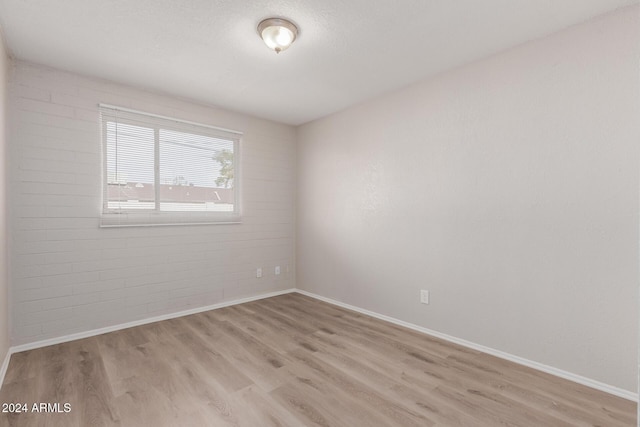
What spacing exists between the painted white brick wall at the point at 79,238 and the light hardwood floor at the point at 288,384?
362 millimetres

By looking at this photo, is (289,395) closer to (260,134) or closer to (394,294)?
(394,294)

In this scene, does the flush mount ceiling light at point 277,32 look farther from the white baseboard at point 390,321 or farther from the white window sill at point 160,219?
the white baseboard at point 390,321

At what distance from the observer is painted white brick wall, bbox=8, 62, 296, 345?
2.67 m

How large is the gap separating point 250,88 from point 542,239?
10.1 feet

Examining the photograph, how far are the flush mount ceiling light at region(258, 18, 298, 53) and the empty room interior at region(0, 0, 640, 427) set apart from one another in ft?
0.06

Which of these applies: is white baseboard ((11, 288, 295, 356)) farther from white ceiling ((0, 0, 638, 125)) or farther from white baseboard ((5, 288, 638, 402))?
white ceiling ((0, 0, 638, 125))

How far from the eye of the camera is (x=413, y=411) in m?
1.85

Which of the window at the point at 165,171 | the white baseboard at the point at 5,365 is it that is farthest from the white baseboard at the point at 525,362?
the white baseboard at the point at 5,365

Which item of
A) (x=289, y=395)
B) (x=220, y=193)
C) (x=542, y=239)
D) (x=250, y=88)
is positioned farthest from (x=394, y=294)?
(x=250, y=88)

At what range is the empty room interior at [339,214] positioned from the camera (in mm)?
2002

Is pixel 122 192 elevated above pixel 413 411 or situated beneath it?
elevated above

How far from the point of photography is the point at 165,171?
3.48 m

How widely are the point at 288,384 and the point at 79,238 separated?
2.43 m

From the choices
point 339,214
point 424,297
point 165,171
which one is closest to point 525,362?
point 424,297
